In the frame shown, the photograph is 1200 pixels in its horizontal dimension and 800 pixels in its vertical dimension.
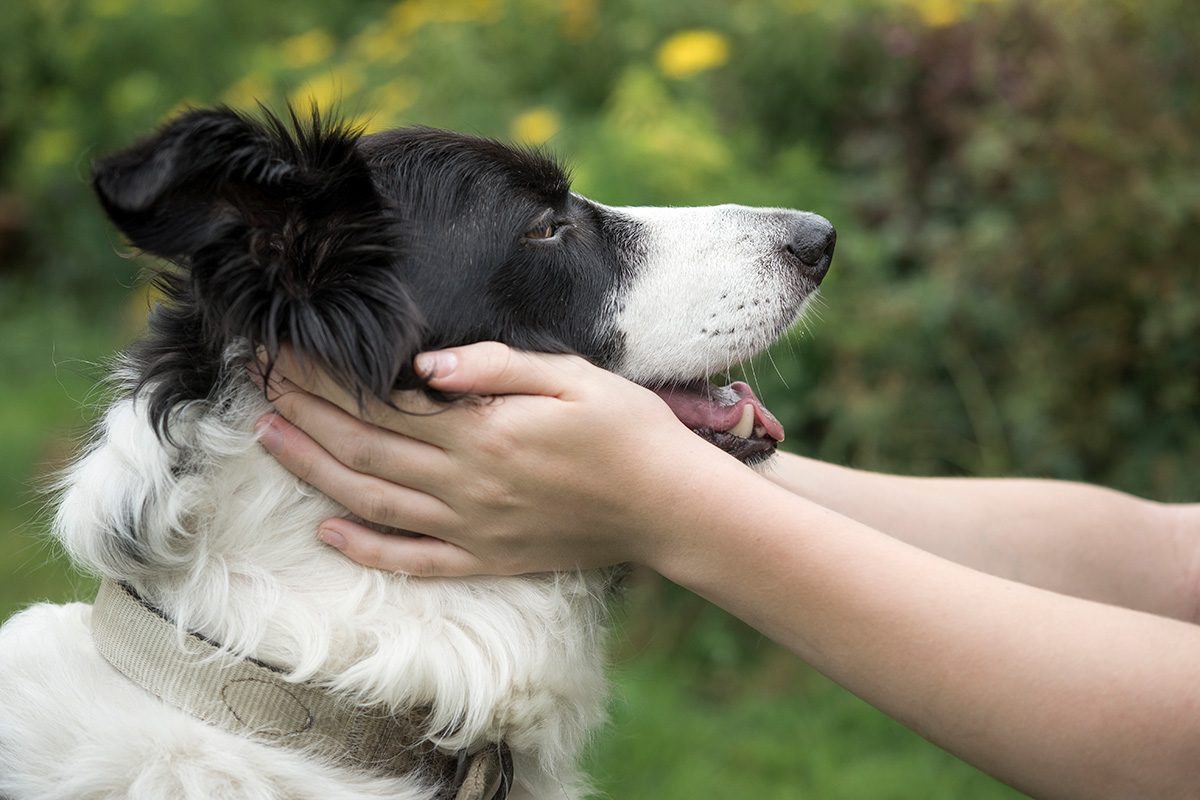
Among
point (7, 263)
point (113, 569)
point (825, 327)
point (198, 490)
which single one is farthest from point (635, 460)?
point (7, 263)

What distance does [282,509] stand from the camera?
180cm

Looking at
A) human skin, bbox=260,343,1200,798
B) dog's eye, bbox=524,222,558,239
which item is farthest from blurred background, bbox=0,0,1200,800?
human skin, bbox=260,343,1200,798

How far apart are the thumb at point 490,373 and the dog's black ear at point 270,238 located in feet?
0.24

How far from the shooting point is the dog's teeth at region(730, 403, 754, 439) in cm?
203

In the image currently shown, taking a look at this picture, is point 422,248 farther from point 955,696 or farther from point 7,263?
point 7,263

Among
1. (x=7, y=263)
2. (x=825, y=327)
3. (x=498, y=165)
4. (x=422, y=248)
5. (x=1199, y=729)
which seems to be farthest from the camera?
(x=7, y=263)

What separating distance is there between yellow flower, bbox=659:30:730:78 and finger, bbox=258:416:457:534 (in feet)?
11.2

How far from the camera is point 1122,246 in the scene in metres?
3.70

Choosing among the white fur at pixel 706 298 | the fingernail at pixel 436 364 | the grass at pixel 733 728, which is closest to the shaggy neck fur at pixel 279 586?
the fingernail at pixel 436 364

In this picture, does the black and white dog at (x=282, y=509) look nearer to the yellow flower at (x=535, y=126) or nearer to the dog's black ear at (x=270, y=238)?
the dog's black ear at (x=270, y=238)

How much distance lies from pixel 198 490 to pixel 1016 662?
120cm

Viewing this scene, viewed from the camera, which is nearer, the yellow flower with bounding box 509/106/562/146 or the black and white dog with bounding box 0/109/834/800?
the black and white dog with bounding box 0/109/834/800

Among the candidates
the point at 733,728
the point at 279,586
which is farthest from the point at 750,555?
the point at 733,728

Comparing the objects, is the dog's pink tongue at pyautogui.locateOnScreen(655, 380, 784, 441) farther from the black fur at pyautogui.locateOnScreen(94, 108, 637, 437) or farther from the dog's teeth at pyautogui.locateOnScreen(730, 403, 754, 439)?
the black fur at pyautogui.locateOnScreen(94, 108, 637, 437)
